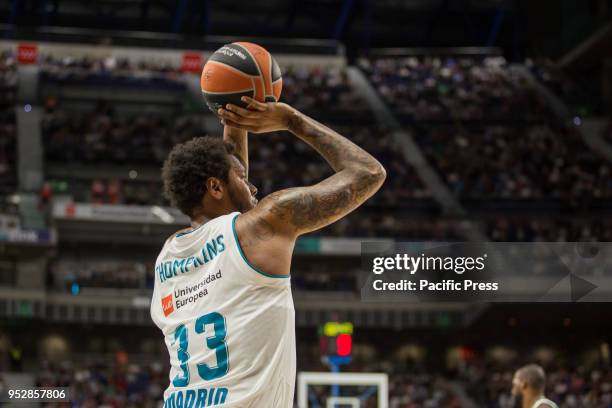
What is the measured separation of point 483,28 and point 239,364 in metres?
41.7

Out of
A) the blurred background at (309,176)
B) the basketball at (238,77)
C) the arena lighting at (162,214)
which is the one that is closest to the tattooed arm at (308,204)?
the basketball at (238,77)

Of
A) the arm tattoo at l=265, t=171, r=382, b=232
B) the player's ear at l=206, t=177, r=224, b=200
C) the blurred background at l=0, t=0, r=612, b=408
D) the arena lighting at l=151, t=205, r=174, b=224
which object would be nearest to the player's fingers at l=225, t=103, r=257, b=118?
the player's ear at l=206, t=177, r=224, b=200

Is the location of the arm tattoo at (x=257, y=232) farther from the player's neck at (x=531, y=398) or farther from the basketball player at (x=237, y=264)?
the player's neck at (x=531, y=398)

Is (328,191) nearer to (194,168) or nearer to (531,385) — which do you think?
(194,168)

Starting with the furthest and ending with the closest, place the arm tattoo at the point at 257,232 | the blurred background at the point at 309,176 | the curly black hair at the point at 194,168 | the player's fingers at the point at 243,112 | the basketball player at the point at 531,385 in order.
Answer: the blurred background at the point at 309,176 → the basketball player at the point at 531,385 → the player's fingers at the point at 243,112 → the curly black hair at the point at 194,168 → the arm tattoo at the point at 257,232

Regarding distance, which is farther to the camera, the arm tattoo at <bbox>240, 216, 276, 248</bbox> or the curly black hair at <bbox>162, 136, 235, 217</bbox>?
the curly black hair at <bbox>162, 136, 235, 217</bbox>

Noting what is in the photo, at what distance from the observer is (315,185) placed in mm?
2846

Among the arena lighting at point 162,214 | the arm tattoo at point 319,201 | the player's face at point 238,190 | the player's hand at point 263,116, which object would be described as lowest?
the arm tattoo at point 319,201

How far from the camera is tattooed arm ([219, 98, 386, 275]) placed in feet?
8.86

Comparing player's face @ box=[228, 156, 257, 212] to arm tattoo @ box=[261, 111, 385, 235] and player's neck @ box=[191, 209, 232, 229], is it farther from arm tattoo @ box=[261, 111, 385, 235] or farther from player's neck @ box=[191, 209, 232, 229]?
arm tattoo @ box=[261, 111, 385, 235]

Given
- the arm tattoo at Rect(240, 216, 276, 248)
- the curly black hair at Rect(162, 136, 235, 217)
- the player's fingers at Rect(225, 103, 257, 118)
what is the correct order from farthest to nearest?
the player's fingers at Rect(225, 103, 257, 118)
the curly black hair at Rect(162, 136, 235, 217)
the arm tattoo at Rect(240, 216, 276, 248)

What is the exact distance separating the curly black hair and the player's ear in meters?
0.01

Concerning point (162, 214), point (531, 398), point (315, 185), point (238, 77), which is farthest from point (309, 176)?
point (315, 185)

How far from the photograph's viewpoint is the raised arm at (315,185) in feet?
8.93
